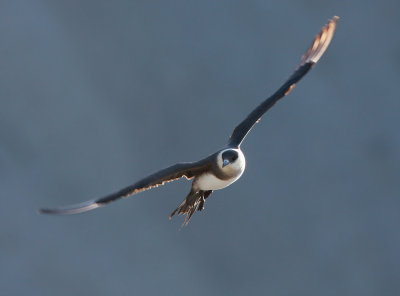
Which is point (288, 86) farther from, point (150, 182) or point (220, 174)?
point (150, 182)

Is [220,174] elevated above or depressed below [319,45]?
below

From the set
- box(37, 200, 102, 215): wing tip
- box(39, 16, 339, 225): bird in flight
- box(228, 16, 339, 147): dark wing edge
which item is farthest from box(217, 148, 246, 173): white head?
box(37, 200, 102, 215): wing tip

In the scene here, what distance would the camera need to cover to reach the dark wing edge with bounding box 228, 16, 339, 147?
509 cm

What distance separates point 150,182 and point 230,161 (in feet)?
1.63

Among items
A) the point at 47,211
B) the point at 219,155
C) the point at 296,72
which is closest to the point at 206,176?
the point at 219,155

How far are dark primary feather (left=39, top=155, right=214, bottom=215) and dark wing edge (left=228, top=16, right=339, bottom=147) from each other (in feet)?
0.94

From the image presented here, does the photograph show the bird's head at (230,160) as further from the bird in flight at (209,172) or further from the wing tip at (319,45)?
the wing tip at (319,45)

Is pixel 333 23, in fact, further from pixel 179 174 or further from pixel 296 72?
pixel 179 174

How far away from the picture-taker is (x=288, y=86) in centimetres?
516

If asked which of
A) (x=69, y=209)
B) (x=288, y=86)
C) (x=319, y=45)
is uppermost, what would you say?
(x=319, y=45)

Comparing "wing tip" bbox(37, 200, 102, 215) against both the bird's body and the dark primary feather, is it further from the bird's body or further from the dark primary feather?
the bird's body

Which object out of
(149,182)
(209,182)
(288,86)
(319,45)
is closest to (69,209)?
(149,182)

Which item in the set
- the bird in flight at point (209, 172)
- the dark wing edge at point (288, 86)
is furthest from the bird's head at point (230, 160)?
the dark wing edge at point (288, 86)

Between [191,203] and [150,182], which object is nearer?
[150,182]
